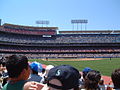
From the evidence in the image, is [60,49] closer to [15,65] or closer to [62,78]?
[15,65]

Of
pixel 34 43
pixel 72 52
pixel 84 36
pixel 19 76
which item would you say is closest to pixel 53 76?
pixel 19 76

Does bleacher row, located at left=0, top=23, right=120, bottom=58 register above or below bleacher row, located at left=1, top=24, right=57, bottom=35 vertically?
below

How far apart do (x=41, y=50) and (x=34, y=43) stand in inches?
202

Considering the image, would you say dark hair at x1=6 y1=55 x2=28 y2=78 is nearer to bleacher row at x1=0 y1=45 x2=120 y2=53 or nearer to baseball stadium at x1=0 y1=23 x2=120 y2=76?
baseball stadium at x1=0 y1=23 x2=120 y2=76

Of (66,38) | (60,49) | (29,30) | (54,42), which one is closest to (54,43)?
(54,42)

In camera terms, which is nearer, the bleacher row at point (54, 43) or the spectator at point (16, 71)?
the spectator at point (16, 71)

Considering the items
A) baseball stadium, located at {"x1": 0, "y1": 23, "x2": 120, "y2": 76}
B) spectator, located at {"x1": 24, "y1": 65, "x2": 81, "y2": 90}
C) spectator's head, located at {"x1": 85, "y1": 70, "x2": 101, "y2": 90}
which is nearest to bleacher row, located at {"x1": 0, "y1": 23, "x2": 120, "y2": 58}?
baseball stadium, located at {"x1": 0, "y1": 23, "x2": 120, "y2": 76}

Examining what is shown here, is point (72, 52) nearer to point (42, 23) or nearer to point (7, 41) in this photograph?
point (7, 41)

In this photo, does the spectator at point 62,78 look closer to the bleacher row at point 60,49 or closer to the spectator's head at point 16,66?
the spectator's head at point 16,66

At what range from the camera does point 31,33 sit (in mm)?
87875

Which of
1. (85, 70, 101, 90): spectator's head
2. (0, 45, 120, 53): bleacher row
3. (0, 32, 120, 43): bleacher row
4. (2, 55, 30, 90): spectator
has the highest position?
(2, 55, 30, 90): spectator

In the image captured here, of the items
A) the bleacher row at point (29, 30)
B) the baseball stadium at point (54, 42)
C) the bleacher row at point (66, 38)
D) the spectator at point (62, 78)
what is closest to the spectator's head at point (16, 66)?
the spectator at point (62, 78)

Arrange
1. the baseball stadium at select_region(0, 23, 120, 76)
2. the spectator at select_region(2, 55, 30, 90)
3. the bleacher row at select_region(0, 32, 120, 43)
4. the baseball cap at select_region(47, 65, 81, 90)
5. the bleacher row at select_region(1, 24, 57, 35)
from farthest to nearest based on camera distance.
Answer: the bleacher row at select_region(1, 24, 57, 35) < the bleacher row at select_region(0, 32, 120, 43) < the baseball stadium at select_region(0, 23, 120, 76) < the spectator at select_region(2, 55, 30, 90) < the baseball cap at select_region(47, 65, 81, 90)

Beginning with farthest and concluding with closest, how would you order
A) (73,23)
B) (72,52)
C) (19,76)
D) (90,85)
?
(73,23), (72,52), (90,85), (19,76)
